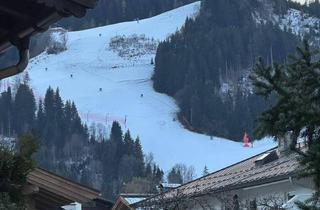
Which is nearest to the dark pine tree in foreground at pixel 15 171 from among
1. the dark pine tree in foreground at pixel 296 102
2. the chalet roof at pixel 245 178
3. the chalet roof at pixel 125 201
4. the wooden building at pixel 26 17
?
the wooden building at pixel 26 17

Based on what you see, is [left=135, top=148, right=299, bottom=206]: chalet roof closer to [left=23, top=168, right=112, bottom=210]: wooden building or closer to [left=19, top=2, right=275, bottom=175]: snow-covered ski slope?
[left=23, top=168, right=112, bottom=210]: wooden building

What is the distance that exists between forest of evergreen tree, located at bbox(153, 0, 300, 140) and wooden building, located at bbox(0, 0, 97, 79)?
141766 mm

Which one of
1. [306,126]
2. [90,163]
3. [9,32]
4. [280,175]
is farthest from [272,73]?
[90,163]

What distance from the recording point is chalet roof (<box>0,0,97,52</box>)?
4203 mm

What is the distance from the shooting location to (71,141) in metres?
139

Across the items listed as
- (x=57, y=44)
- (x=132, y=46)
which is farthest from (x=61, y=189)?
(x=57, y=44)

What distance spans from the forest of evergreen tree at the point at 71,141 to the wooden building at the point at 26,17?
4098 inches

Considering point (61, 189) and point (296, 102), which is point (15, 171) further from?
point (61, 189)

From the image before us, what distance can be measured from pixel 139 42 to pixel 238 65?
3443cm

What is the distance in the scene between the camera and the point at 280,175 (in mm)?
17359

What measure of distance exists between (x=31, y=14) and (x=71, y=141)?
135969mm

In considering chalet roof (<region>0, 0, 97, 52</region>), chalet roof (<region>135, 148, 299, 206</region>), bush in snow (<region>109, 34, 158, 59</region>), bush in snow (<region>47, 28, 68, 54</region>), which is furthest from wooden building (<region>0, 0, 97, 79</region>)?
bush in snow (<region>47, 28, 68, 54</region>)

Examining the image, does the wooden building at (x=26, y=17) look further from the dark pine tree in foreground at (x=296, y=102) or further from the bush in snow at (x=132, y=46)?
the bush in snow at (x=132, y=46)

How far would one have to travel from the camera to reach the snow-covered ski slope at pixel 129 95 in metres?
133
